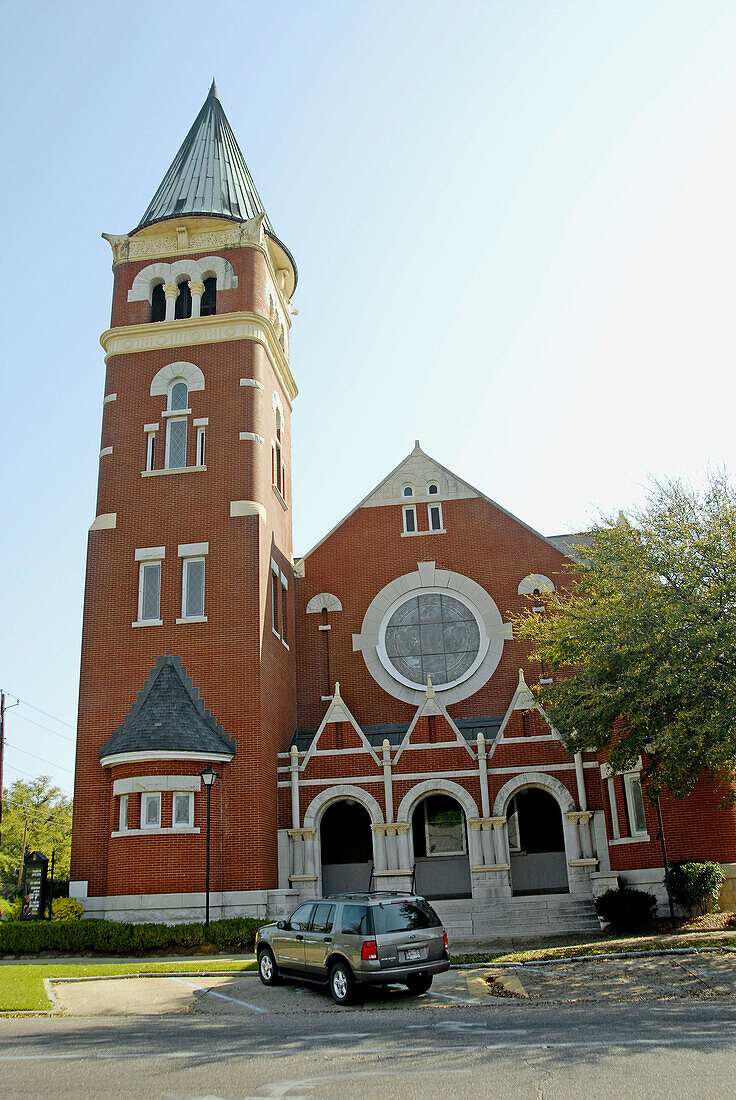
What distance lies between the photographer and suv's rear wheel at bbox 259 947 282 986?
1631 centimetres

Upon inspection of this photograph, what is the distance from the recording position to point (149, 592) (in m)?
29.9

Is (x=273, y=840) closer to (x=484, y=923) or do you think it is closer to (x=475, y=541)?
(x=484, y=923)

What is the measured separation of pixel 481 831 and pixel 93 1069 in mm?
18444

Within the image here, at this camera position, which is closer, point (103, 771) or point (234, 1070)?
point (234, 1070)

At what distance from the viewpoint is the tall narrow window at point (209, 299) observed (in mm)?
33625

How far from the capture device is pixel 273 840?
2731 centimetres

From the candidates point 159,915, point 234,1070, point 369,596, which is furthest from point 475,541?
point 234,1070

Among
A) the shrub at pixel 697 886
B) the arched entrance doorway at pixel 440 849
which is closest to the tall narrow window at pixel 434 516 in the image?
the arched entrance doorway at pixel 440 849

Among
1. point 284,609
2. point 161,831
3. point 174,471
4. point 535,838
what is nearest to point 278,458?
point 174,471

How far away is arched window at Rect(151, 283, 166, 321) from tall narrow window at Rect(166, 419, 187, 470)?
4.62 metres

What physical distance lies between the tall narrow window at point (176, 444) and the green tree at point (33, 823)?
3739 centimetres

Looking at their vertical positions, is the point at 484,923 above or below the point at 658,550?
below

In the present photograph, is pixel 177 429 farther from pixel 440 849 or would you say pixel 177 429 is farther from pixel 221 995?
pixel 221 995

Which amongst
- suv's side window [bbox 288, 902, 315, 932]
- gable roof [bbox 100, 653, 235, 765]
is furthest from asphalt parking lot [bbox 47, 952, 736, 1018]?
gable roof [bbox 100, 653, 235, 765]
